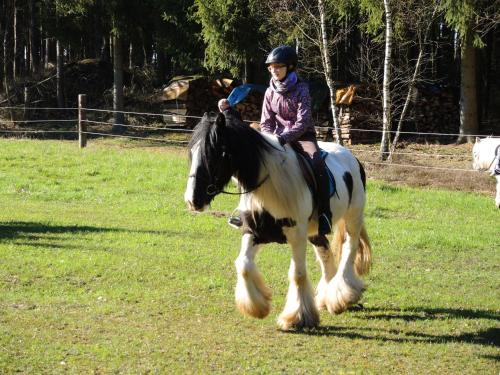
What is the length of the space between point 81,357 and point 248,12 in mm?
19473

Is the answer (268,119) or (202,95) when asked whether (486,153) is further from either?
(202,95)

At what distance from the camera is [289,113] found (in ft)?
21.4

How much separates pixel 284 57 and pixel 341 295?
2355 millimetres

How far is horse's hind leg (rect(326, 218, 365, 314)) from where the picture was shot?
267 inches

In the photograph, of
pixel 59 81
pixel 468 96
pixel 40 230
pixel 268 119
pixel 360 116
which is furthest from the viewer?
pixel 59 81

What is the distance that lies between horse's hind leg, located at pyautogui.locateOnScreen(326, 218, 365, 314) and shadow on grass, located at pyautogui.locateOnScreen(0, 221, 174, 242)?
14.4 ft

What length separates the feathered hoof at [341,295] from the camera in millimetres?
6762

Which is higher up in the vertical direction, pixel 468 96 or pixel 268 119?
pixel 468 96

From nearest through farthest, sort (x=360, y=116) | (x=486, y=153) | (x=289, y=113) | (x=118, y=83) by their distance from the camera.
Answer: (x=289, y=113), (x=486, y=153), (x=360, y=116), (x=118, y=83)

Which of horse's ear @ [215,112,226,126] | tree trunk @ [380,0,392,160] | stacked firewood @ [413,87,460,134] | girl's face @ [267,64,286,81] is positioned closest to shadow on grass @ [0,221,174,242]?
girl's face @ [267,64,286,81]

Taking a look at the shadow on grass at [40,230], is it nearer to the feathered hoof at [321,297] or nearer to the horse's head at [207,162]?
the feathered hoof at [321,297]

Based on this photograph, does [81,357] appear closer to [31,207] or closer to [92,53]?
[31,207]

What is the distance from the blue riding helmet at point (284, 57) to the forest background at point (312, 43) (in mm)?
8985

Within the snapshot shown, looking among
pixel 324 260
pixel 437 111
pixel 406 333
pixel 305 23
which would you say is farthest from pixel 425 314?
pixel 437 111
